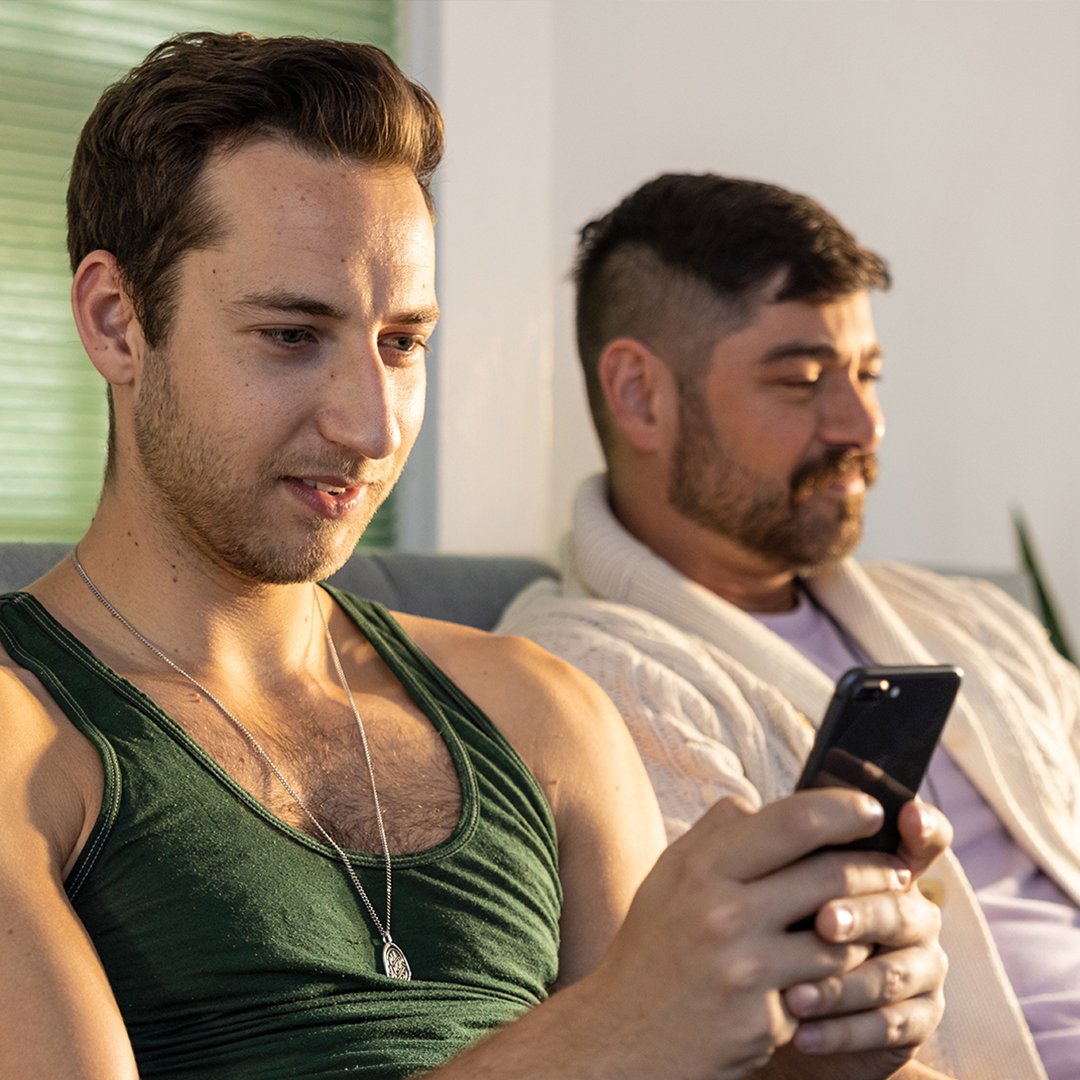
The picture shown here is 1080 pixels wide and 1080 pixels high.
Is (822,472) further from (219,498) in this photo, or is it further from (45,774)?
(45,774)

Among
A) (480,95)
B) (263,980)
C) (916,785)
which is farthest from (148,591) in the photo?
(480,95)

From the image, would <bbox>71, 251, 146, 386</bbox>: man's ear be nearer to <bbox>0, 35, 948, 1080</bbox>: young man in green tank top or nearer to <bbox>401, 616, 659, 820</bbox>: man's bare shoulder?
<bbox>0, 35, 948, 1080</bbox>: young man in green tank top

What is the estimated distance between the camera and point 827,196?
121 inches

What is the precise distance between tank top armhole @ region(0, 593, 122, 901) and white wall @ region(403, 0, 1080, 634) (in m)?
1.23

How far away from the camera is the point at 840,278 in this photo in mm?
2213

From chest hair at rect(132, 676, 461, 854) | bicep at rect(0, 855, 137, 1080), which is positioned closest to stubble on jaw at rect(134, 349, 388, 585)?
chest hair at rect(132, 676, 461, 854)

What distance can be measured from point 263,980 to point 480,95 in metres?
1.65

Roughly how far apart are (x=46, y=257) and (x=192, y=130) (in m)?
0.99

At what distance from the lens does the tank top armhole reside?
3.91 ft

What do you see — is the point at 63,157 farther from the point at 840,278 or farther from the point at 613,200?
the point at 840,278

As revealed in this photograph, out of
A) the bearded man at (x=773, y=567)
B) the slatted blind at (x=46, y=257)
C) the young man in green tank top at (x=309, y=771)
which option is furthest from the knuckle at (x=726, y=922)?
the slatted blind at (x=46, y=257)

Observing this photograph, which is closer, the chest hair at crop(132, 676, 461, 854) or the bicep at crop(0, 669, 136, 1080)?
the bicep at crop(0, 669, 136, 1080)

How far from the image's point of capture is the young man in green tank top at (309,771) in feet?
3.51

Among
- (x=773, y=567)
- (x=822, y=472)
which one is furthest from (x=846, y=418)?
(x=773, y=567)
